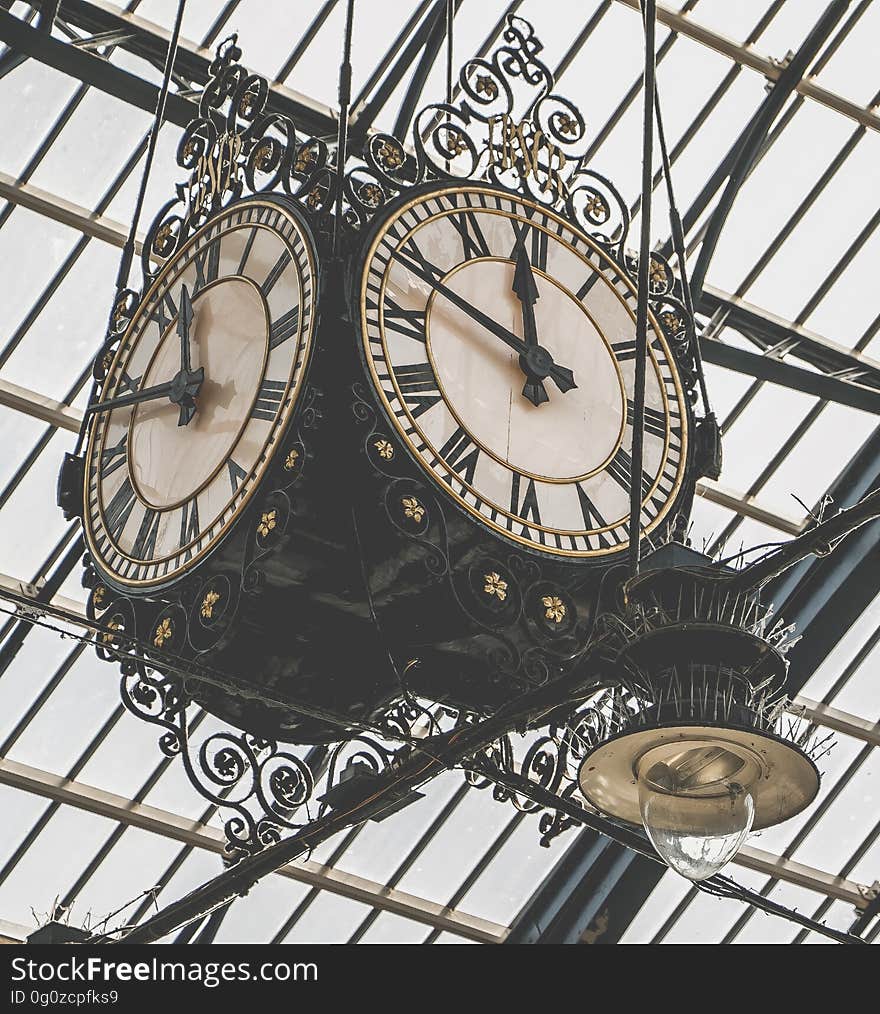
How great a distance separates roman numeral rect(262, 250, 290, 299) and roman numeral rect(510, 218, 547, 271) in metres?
0.49

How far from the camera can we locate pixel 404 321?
3824 mm

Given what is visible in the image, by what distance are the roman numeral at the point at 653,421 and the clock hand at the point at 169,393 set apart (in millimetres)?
861

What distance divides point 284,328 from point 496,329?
16.5 inches

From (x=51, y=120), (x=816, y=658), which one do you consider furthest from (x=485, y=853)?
(x=51, y=120)

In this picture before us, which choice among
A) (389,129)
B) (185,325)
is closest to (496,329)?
(185,325)

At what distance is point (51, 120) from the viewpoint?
10.2 meters

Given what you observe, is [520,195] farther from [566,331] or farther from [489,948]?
[489,948]

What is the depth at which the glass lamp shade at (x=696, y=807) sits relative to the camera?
2980 millimetres

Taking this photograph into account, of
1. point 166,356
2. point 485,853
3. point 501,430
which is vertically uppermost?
point 485,853

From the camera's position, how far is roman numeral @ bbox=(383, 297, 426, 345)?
12.5 feet

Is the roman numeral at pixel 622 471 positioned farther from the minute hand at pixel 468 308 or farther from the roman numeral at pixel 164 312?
the roman numeral at pixel 164 312

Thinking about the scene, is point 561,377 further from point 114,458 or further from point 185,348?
point 114,458

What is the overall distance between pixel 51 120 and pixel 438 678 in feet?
22.9

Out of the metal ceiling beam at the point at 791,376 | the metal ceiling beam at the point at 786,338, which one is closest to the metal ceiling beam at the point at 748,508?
the metal ceiling beam at the point at 791,376
